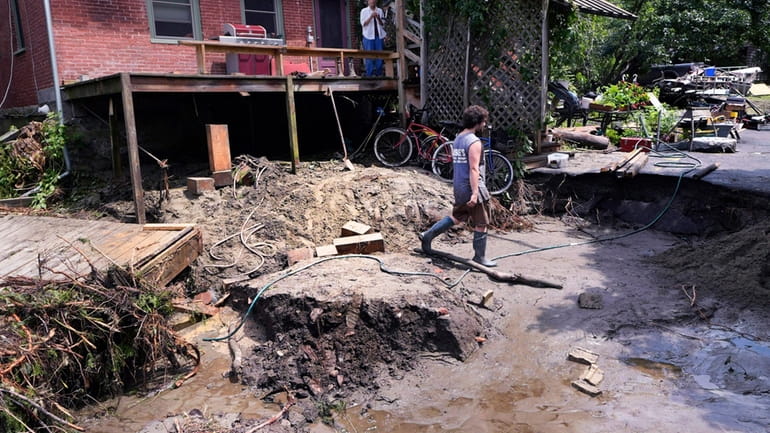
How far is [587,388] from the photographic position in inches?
174

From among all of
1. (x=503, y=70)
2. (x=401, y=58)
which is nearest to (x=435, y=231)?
(x=503, y=70)

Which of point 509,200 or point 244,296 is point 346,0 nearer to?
point 509,200

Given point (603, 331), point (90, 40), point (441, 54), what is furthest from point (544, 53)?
point (90, 40)

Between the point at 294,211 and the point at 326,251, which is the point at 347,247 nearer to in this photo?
the point at 326,251

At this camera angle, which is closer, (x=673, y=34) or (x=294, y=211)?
(x=294, y=211)

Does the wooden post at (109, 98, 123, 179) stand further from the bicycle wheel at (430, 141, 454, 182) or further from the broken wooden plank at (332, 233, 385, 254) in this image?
the bicycle wheel at (430, 141, 454, 182)

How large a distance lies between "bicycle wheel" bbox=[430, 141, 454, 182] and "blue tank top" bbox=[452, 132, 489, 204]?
114 inches

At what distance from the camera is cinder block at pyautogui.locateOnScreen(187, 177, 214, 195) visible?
8.23 meters

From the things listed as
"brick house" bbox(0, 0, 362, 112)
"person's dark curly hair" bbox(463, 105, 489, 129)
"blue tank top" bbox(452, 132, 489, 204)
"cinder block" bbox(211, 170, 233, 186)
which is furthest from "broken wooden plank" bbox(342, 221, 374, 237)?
"brick house" bbox(0, 0, 362, 112)

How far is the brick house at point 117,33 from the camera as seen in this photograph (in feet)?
33.0

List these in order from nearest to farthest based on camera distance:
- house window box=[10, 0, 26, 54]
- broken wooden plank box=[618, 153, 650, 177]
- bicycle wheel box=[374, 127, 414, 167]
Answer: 1. broken wooden plank box=[618, 153, 650, 177]
2. bicycle wheel box=[374, 127, 414, 167]
3. house window box=[10, 0, 26, 54]

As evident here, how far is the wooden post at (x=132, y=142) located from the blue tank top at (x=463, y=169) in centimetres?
464

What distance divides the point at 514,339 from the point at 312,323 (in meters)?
1.94

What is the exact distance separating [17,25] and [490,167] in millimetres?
10005
